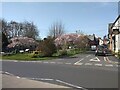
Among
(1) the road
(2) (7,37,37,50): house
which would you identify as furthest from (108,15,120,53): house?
(1) the road

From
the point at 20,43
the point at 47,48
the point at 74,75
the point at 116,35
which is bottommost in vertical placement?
the point at 74,75

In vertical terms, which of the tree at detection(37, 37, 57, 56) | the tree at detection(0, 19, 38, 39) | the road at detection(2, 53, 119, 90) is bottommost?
the road at detection(2, 53, 119, 90)

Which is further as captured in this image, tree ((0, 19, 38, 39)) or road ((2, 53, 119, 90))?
tree ((0, 19, 38, 39))

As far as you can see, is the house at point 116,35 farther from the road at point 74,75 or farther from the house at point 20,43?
the road at point 74,75

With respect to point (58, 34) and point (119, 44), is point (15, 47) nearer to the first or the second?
point (58, 34)

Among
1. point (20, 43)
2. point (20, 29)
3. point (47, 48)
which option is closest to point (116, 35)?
point (47, 48)

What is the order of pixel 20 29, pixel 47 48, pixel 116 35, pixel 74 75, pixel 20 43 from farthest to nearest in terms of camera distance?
pixel 20 29
pixel 20 43
pixel 116 35
pixel 47 48
pixel 74 75

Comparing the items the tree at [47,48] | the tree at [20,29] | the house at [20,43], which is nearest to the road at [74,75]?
the tree at [47,48]

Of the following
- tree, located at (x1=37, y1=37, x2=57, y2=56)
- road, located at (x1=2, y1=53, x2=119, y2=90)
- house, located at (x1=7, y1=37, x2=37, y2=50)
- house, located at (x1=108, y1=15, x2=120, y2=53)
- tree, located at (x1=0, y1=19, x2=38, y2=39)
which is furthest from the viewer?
A: tree, located at (x1=0, y1=19, x2=38, y2=39)

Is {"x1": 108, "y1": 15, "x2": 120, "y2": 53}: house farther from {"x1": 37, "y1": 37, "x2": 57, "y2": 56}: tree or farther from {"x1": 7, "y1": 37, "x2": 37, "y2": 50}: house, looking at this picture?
{"x1": 7, "y1": 37, "x2": 37, "y2": 50}: house

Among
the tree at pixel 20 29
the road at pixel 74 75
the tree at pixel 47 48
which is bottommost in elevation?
the road at pixel 74 75

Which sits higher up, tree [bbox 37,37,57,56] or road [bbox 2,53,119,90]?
tree [bbox 37,37,57,56]

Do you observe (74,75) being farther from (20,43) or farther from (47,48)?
(20,43)

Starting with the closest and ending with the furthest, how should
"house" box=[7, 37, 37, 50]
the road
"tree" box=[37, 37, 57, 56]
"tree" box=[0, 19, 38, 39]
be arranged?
1. the road
2. "tree" box=[37, 37, 57, 56]
3. "house" box=[7, 37, 37, 50]
4. "tree" box=[0, 19, 38, 39]
